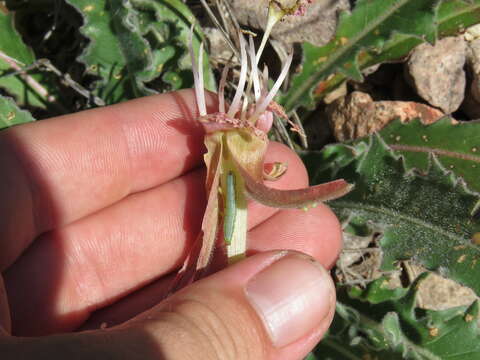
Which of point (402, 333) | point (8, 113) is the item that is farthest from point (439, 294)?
point (8, 113)

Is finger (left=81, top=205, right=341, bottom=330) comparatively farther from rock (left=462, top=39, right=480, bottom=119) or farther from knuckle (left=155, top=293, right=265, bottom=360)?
rock (left=462, top=39, right=480, bottom=119)

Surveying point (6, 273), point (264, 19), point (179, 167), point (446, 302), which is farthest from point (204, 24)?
point (446, 302)

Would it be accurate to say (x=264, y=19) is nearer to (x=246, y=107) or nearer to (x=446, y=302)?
(x=246, y=107)

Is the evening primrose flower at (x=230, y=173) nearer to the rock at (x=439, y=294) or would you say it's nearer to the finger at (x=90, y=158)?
the finger at (x=90, y=158)

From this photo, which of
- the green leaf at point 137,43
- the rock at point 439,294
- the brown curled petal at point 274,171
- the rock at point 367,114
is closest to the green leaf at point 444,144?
the rock at point 367,114

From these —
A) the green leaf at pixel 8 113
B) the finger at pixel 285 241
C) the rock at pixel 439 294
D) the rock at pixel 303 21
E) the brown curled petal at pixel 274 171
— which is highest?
the rock at pixel 303 21
